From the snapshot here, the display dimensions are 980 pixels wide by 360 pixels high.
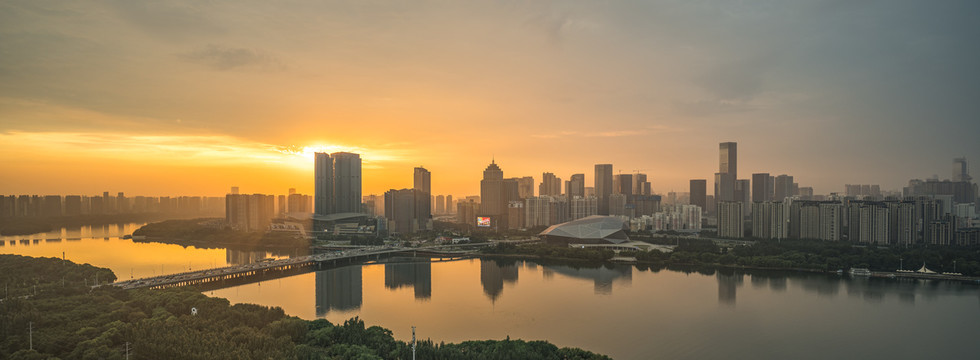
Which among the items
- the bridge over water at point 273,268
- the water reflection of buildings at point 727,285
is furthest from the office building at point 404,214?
the water reflection of buildings at point 727,285

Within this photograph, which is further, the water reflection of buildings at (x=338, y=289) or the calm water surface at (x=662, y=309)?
the water reflection of buildings at (x=338, y=289)

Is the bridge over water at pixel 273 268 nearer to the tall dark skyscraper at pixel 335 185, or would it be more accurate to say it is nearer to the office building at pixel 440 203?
the tall dark skyscraper at pixel 335 185

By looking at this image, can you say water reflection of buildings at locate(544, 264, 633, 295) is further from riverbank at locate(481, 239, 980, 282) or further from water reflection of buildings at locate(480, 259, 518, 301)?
riverbank at locate(481, 239, 980, 282)

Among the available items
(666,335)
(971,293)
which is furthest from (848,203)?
(666,335)

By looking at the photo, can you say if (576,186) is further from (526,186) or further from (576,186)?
(526,186)

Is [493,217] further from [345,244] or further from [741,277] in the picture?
[741,277]

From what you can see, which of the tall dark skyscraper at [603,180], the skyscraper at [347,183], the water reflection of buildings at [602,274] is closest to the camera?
the water reflection of buildings at [602,274]
